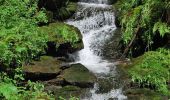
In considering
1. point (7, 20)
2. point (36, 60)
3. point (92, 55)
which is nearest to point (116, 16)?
point (92, 55)

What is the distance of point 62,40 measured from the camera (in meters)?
13.9

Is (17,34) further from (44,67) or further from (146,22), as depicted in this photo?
(146,22)

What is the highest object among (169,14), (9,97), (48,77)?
(169,14)

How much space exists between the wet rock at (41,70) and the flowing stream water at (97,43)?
52.9 inches

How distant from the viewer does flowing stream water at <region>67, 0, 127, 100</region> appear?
10.7 meters

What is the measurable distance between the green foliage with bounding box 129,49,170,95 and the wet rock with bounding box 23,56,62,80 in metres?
2.37

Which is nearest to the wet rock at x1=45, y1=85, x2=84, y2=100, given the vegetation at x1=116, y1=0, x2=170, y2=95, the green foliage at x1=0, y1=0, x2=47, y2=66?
the green foliage at x1=0, y1=0, x2=47, y2=66

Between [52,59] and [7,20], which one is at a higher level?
[7,20]

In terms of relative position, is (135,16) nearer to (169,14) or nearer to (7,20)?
(169,14)

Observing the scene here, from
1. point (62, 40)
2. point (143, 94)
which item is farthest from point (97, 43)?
point (143, 94)

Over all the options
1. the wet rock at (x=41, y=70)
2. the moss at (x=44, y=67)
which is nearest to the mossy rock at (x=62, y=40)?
the moss at (x=44, y=67)

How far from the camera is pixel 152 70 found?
10.9 m

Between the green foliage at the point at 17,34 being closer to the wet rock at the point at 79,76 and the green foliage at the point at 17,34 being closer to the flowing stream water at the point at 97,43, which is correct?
the wet rock at the point at 79,76

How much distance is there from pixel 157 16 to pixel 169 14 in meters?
0.72
